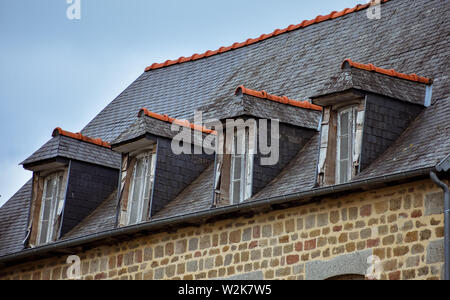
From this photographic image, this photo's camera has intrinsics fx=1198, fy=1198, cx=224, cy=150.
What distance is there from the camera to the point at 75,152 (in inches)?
721

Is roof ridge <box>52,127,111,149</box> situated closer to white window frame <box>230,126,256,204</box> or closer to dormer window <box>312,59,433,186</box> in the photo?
white window frame <box>230,126,256,204</box>

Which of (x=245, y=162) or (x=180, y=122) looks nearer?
(x=245, y=162)

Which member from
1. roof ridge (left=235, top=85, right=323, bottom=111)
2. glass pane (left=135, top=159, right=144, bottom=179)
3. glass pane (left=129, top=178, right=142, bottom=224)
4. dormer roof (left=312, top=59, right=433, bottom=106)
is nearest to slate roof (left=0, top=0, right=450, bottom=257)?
dormer roof (left=312, top=59, right=433, bottom=106)

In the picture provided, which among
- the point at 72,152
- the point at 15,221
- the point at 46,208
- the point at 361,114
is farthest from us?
the point at 15,221

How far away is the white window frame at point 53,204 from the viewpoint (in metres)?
18.0

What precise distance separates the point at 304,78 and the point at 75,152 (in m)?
3.67

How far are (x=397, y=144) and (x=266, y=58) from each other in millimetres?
5819

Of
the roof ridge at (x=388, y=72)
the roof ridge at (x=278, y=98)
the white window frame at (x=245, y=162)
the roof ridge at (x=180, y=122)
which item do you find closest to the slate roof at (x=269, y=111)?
the roof ridge at (x=278, y=98)

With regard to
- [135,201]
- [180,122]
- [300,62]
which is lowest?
[135,201]

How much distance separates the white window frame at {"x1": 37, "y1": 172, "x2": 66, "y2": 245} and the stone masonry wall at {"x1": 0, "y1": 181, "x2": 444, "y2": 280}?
1055mm

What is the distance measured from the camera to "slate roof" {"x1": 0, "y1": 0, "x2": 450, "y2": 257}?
47.3 ft

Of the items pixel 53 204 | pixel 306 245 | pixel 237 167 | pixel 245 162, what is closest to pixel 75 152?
pixel 53 204

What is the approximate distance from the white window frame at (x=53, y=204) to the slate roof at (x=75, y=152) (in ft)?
1.38

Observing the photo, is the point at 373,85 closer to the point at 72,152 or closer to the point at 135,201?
the point at 135,201
